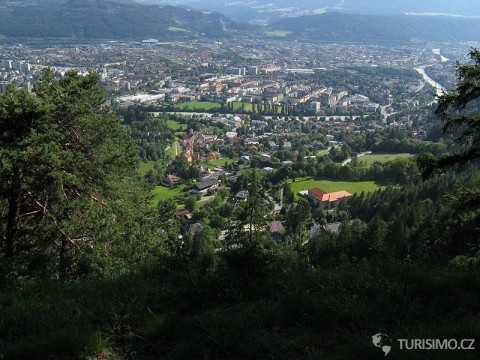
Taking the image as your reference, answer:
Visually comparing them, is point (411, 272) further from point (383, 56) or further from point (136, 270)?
point (383, 56)

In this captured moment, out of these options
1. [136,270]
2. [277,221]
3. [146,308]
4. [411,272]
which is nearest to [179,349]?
[146,308]

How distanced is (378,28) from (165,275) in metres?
143

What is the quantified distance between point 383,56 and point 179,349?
105m

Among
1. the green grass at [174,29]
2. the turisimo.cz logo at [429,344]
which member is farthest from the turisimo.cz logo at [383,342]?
the green grass at [174,29]

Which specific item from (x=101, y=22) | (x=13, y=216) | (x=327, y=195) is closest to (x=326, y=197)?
(x=327, y=195)

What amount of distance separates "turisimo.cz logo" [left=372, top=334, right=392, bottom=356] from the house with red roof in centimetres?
2073

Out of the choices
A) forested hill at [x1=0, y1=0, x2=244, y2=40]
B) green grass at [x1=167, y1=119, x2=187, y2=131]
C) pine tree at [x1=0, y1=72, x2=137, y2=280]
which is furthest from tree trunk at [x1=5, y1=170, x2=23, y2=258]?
forested hill at [x1=0, y1=0, x2=244, y2=40]

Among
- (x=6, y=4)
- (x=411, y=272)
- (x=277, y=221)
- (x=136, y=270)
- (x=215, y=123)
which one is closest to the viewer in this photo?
(x=411, y=272)

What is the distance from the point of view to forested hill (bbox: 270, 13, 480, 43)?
12900cm

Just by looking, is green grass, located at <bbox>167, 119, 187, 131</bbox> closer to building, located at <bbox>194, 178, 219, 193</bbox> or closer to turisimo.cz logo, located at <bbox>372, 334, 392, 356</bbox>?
building, located at <bbox>194, 178, 219, 193</bbox>

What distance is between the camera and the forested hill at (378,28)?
423 feet

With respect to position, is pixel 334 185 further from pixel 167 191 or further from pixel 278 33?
pixel 278 33

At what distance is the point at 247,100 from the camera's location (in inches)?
2311

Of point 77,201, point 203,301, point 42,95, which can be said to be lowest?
point 77,201
